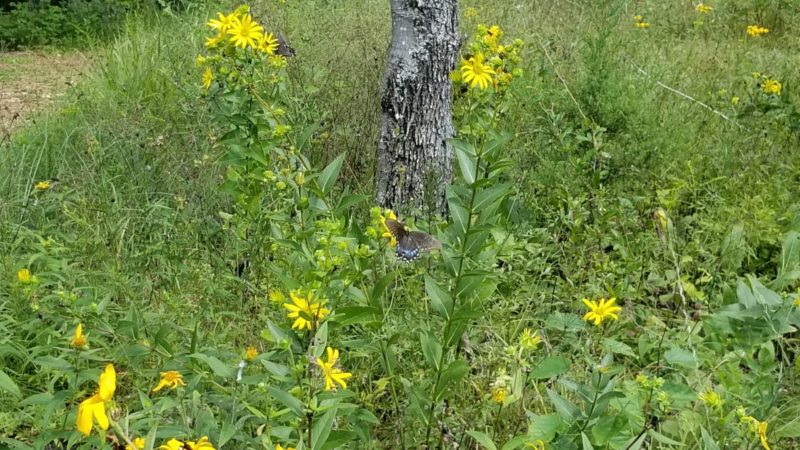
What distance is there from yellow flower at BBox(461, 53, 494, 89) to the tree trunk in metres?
1.39

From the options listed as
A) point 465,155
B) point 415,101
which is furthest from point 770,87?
point 465,155

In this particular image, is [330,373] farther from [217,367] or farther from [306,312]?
[217,367]

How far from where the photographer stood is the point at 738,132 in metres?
3.62

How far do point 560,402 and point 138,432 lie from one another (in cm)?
91

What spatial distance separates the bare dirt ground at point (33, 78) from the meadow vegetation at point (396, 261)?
1.24 metres

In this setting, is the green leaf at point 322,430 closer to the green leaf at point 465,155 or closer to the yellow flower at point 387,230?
the yellow flower at point 387,230

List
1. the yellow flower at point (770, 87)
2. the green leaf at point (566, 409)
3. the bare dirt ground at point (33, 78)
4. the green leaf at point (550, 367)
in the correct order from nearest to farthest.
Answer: the green leaf at point (566, 409)
the green leaf at point (550, 367)
the yellow flower at point (770, 87)
the bare dirt ground at point (33, 78)

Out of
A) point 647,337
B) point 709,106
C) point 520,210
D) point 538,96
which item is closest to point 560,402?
point 647,337

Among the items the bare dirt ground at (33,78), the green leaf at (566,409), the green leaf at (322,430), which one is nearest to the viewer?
the green leaf at (322,430)

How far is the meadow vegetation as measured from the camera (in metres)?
1.64

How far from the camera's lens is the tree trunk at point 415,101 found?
10.3 feet

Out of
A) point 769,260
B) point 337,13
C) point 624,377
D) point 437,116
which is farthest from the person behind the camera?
point 337,13

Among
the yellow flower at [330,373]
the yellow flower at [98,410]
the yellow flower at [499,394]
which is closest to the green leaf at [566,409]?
the yellow flower at [499,394]

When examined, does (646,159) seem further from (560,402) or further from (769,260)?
(560,402)
